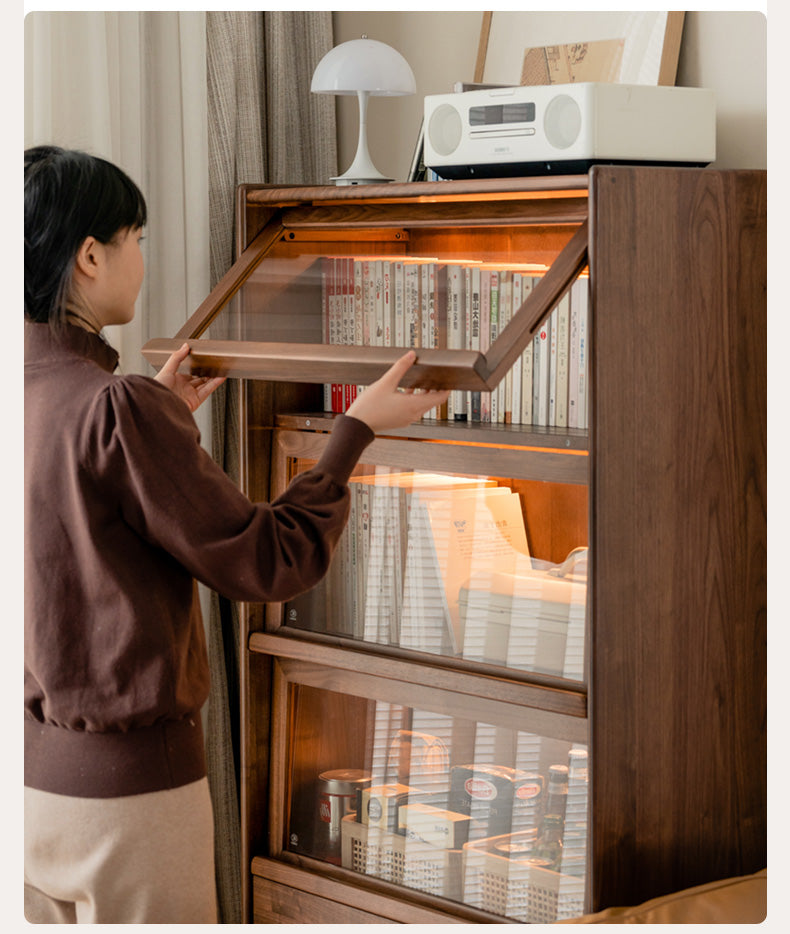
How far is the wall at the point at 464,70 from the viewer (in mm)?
1814

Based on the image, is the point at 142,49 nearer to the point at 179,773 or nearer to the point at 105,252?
the point at 105,252

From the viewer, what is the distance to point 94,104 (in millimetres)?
1938

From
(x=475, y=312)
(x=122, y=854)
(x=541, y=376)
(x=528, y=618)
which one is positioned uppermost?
(x=475, y=312)

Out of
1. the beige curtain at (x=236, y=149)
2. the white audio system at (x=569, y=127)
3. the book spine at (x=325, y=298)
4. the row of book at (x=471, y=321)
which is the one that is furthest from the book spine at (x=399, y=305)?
the beige curtain at (x=236, y=149)

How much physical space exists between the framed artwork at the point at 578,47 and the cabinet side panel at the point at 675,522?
376 mm

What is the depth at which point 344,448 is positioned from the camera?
1390 mm

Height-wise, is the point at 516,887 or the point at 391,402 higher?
the point at 391,402

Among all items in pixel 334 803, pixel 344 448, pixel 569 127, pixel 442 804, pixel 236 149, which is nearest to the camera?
pixel 344 448

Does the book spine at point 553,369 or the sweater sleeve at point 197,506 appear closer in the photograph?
the sweater sleeve at point 197,506

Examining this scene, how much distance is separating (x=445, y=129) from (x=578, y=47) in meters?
0.41

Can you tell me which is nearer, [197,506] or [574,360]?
[197,506]

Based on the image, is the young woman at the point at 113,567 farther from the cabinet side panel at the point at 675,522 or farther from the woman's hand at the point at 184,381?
the cabinet side panel at the point at 675,522

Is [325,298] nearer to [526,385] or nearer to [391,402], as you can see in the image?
[526,385]

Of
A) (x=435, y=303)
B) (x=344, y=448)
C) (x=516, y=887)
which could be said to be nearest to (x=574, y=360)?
(x=435, y=303)
